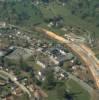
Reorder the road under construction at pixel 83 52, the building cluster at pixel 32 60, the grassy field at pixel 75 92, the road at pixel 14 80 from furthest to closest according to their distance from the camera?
the road under construction at pixel 83 52 → the building cluster at pixel 32 60 → the road at pixel 14 80 → the grassy field at pixel 75 92

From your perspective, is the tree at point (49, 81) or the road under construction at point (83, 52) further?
the road under construction at point (83, 52)

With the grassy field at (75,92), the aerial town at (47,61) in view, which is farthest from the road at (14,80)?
the grassy field at (75,92)

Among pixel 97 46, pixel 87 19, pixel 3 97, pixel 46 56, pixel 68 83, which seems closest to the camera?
pixel 3 97

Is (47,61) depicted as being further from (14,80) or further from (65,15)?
(65,15)

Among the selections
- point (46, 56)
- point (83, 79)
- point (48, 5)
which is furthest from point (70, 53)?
point (48, 5)

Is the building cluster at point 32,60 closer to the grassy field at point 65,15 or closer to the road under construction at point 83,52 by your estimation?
the road under construction at point 83,52

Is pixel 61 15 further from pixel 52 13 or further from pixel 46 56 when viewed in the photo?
pixel 46 56

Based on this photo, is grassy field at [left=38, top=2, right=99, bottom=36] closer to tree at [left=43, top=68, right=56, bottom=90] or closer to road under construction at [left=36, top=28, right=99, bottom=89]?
road under construction at [left=36, top=28, right=99, bottom=89]

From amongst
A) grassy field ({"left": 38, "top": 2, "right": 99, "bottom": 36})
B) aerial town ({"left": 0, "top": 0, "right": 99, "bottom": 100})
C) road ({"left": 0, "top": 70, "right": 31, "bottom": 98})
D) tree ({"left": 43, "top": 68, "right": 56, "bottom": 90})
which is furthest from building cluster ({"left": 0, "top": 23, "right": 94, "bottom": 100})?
grassy field ({"left": 38, "top": 2, "right": 99, "bottom": 36})
